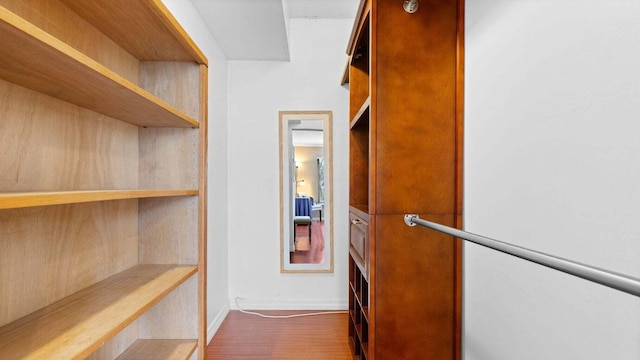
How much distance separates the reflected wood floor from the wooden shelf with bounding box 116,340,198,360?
2.91ft

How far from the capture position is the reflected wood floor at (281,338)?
78.7 inches

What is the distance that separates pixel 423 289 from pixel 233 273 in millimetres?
1954

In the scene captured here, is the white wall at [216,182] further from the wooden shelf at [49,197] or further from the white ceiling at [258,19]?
the wooden shelf at [49,197]

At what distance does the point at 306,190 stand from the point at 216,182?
31.5 inches

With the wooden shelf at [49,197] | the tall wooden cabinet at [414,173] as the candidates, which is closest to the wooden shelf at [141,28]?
the wooden shelf at [49,197]

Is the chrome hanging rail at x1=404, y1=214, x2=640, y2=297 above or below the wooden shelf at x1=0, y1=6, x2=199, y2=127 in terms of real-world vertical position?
below

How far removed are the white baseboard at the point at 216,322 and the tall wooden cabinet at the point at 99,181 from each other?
1044 mm

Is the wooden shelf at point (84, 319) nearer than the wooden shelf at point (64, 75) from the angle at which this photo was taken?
No

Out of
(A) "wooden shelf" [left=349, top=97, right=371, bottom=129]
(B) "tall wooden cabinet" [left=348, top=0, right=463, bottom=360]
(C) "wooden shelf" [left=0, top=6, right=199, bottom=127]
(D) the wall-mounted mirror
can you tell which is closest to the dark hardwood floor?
(D) the wall-mounted mirror

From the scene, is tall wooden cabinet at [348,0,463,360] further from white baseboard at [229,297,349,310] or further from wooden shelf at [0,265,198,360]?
Result: white baseboard at [229,297,349,310]

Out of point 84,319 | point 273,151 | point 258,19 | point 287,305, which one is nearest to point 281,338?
point 287,305

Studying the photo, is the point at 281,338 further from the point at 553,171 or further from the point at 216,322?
the point at 553,171

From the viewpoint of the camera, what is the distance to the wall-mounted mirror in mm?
2723

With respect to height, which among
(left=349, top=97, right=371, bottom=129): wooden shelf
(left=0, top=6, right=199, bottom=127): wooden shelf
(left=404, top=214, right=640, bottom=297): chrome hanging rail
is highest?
(left=349, top=97, right=371, bottom=129): wooden shelf
